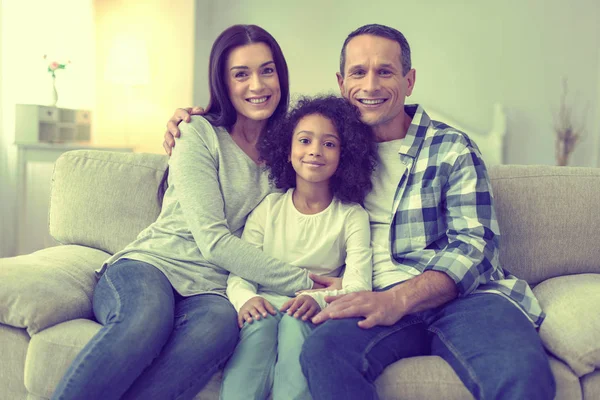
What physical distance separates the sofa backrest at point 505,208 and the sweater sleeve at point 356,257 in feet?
1.40

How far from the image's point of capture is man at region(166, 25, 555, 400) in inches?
48.2

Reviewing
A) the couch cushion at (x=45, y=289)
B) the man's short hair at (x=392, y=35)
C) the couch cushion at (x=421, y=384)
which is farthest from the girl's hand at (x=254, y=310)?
the man's short hair at (x=392, y=35)

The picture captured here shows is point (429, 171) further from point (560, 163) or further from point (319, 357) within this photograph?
point (560, 163)

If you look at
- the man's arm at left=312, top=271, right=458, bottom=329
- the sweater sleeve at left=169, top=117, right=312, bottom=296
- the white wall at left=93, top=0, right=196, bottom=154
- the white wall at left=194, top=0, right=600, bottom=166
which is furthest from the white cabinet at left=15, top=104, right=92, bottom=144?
the man's arm at left=312, top=271, right=458, bottom=329

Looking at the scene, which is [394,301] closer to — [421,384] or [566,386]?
[421,384]

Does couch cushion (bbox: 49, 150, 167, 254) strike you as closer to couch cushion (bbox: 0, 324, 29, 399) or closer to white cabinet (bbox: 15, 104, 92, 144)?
couch cushion (bbox: 0, 324, 29, 399)

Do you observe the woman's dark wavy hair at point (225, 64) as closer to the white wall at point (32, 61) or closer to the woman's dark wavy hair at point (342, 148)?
the woman's dark wavy hair at point (342, 148)

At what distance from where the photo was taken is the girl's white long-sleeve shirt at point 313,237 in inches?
60.9

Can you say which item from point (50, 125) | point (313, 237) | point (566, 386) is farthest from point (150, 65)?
point (566, 386)

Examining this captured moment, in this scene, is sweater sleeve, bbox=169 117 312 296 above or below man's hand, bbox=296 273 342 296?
above

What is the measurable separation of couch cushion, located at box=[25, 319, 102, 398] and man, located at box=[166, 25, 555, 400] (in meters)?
0.53

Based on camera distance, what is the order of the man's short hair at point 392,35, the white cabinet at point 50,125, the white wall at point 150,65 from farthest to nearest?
the white wall at point 150,65
the white cabinet at point 50,125
the man's short hair at point 392,35

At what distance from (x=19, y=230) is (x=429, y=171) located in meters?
2.47

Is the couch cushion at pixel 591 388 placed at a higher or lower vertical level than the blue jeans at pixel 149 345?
lower
